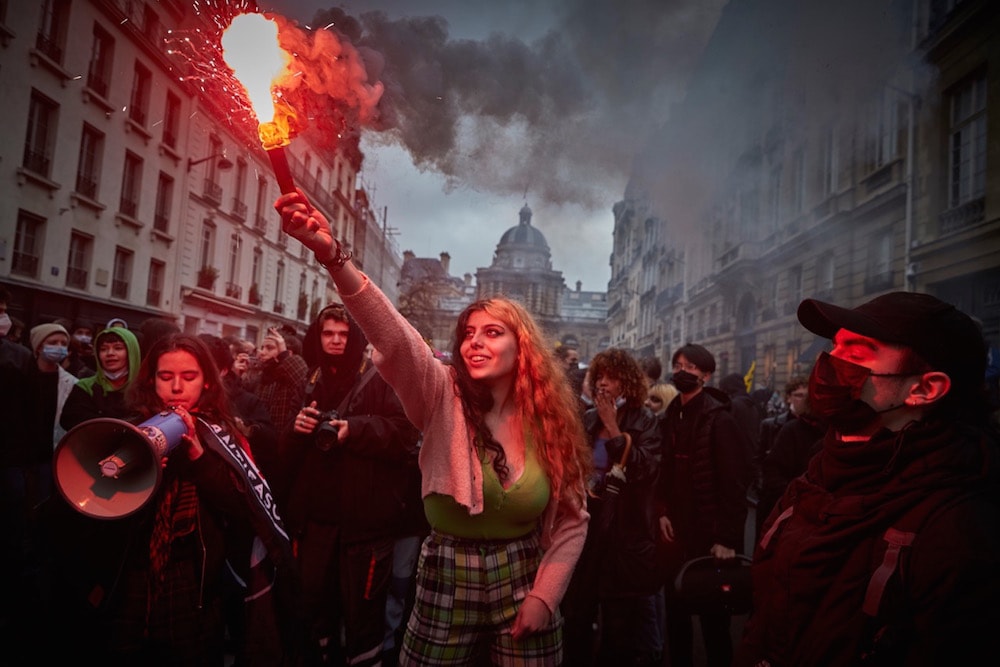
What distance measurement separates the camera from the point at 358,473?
3.07 metres

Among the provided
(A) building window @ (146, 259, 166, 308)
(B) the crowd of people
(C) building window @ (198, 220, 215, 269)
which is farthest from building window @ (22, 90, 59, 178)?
(B) the crowd of people

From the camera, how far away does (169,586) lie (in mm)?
2250

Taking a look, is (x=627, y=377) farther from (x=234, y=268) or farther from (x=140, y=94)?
(x=234, y=268)

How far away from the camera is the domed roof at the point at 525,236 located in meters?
85.2

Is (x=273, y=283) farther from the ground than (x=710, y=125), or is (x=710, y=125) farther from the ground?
(x=710, y=125)

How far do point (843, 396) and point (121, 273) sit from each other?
757 inches

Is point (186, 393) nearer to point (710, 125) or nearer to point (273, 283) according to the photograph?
point (710, 125)

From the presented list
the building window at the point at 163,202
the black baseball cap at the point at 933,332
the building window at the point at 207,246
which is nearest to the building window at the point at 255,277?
the building window at the point at 207,246

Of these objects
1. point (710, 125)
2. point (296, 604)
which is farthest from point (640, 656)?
point (710, 125)

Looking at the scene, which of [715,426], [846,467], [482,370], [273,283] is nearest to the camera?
[846,467]

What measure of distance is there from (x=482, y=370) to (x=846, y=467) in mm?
1209

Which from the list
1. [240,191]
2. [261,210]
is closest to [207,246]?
[240,191]

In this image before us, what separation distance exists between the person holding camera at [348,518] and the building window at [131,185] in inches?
661

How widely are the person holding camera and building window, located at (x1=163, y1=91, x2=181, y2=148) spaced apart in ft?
60.6
